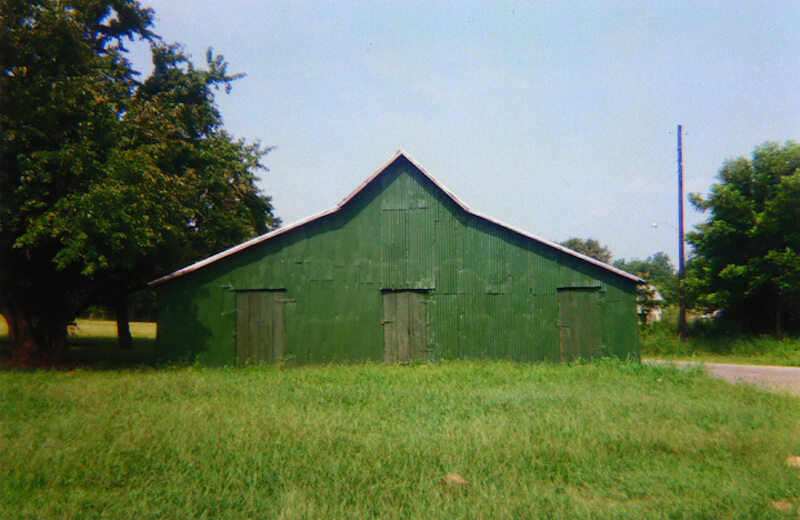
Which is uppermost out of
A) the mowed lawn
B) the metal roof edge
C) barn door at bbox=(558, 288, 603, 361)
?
the metal roof edge

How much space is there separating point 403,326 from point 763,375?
10735mm

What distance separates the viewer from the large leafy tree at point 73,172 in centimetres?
1377

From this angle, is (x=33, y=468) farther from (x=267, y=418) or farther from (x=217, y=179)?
(x=217, y=179)

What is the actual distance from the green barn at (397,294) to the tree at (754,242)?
1112cm

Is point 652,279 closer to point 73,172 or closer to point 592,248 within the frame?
point 592,248

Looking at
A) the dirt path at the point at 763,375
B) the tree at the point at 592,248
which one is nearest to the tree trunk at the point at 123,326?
the dirt path at the point at 763,375

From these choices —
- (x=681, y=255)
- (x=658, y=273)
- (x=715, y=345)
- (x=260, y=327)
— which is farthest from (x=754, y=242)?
(x=658, y=273)

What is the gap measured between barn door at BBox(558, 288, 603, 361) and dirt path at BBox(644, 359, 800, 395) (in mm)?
2275

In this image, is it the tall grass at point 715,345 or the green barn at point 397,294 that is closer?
the green barn at point 397,294

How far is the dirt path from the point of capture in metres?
13.2

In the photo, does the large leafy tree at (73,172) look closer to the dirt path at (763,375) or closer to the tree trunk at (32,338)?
the tree trunk at (32,338)

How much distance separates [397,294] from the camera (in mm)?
17562

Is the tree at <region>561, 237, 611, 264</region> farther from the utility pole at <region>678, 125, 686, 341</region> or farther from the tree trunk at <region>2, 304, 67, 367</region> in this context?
the tree trunk at <region>2, 304, 67, 367</region>

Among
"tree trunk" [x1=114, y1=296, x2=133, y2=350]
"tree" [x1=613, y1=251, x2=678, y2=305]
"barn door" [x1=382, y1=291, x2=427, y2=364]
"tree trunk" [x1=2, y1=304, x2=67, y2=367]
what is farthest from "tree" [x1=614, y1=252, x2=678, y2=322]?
"tree trunk" [x1=114, y1=296, x2=133, y2=350]
